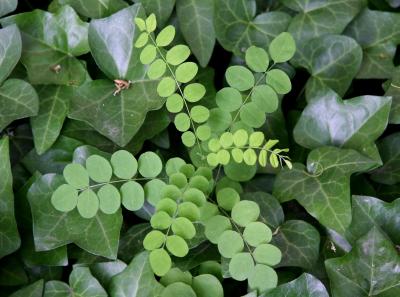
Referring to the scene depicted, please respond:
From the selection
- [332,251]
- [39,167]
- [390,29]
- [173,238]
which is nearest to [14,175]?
[39,167]

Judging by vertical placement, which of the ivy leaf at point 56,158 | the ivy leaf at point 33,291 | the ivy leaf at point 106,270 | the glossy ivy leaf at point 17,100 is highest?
the glossy ivy leaf at point 17,100

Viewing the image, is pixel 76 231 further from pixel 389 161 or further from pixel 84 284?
pixel 389 161

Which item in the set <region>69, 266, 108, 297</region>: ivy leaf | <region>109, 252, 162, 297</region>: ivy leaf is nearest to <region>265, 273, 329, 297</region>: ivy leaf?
<region>109, 252, 162, 297</region>: ivy leaf

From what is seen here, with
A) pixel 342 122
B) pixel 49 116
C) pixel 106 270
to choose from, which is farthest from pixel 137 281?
pixel 342 122

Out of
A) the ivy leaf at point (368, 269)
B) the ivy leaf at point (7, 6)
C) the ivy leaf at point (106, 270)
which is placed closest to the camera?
the ivy leaf at point (368, 269)

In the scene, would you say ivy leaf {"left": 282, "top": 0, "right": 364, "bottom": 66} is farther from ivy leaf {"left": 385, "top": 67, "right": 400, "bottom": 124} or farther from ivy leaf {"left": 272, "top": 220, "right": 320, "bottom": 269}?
ivy leaf {"left": 272, "top": 220, "right": 320, "bottom": 269}

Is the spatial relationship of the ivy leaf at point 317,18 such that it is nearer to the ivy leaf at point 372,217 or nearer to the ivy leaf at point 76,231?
the ivy leaf at point 372,217

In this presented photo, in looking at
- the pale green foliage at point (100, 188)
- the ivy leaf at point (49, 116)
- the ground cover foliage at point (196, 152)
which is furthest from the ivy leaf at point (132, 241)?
the ivy leaf at point (49, 116)
